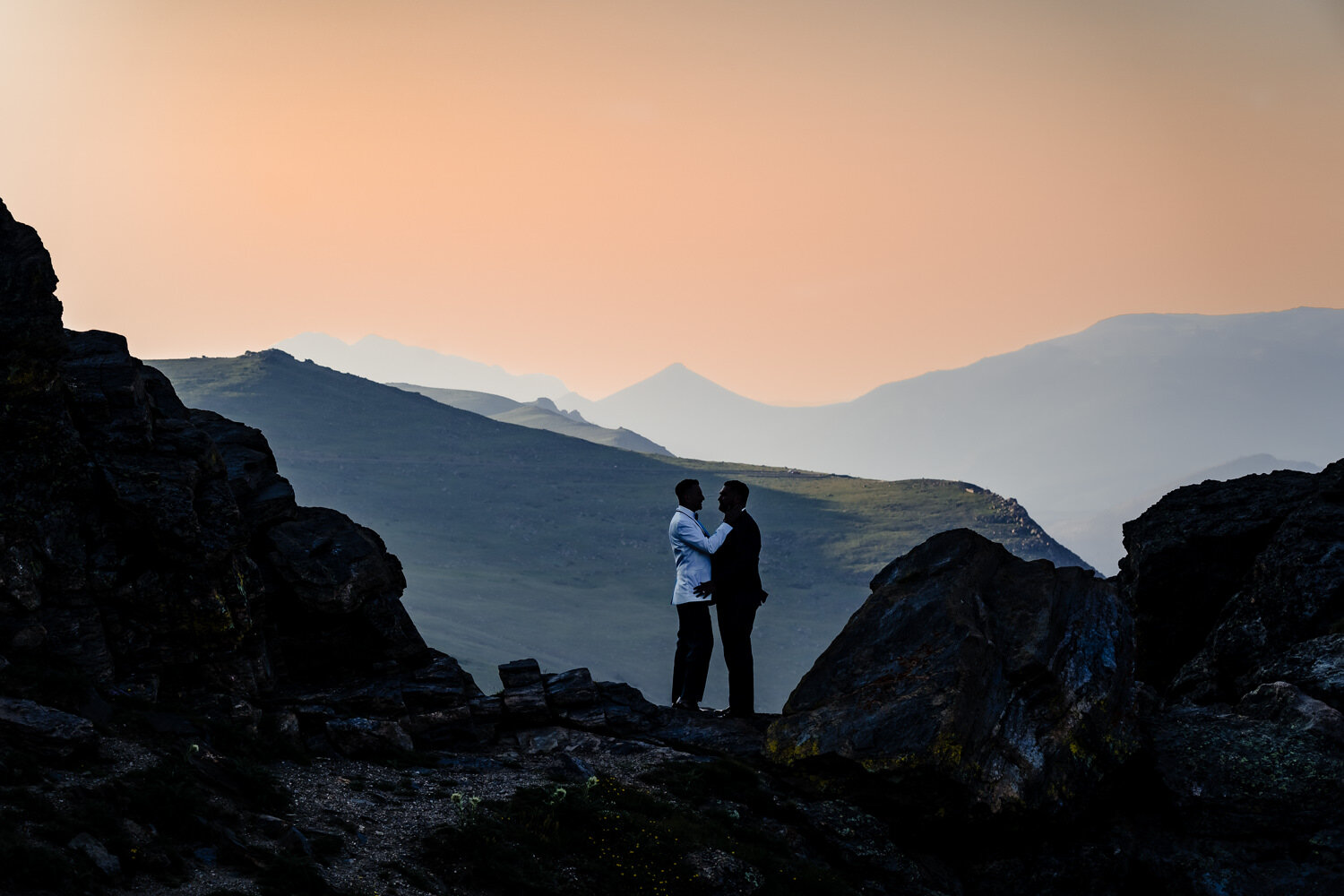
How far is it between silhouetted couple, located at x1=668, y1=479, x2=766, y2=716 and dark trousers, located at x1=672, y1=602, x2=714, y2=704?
0.05 feet

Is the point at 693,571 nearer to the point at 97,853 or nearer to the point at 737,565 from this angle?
the point at 737,565

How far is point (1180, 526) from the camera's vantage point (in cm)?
2191

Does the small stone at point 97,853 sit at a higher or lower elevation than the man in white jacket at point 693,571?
lower

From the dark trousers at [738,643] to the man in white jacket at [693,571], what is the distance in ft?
1.07

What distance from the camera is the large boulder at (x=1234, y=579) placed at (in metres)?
18.2

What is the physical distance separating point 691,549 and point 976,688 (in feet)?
17.7

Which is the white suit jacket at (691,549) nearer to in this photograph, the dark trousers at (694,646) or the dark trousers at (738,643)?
the dark trousers at (694,646)

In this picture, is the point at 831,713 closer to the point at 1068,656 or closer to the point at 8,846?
the point at 1068,656

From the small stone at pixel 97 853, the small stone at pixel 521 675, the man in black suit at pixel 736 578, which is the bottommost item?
the small stone at pixel 97 853

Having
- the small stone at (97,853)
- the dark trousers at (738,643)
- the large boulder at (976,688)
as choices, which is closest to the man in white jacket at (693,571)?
the dark trousers at (738,643)

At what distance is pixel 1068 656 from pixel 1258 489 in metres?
9.12

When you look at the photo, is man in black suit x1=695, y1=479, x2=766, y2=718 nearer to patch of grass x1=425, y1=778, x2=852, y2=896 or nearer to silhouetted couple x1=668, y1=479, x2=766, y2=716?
silhouetted couple x1=668, y1=479, x2=766, y2=716

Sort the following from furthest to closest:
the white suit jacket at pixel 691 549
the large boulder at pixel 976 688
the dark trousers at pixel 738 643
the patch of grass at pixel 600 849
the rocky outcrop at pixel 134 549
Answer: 1. the dark trousers at pixel 738 643
2. the white suit jacket at pixel 691 549
3. the rocky outcrop at pixel 134 549
4. the large boulder at pixel 976 688
5. the patch of grass at pixel 600 849

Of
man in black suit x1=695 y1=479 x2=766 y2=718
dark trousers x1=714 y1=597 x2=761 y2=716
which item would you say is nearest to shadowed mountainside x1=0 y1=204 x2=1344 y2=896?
dark trousers x1=714 y1=597 x2=761 y2=716
